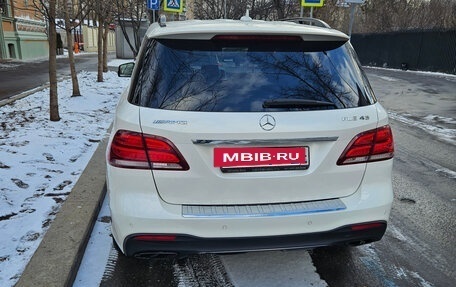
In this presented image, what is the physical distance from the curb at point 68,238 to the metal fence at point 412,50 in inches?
818

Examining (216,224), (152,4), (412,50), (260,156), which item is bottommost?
(216,224)

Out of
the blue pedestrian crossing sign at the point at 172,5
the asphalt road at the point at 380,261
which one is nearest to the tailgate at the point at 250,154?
the asphalt road at the point at 380,261

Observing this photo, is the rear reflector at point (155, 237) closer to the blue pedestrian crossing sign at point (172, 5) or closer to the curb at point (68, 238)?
the curb at point (68, 238)

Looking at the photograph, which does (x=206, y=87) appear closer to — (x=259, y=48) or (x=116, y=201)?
(x=259, y=48)

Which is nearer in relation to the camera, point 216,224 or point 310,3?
point 216,224

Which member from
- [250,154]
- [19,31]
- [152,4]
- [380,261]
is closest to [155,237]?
[250,154]

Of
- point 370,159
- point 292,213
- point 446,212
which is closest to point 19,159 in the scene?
point 292,213

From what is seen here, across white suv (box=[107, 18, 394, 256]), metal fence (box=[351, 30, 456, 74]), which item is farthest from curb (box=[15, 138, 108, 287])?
metal fence (box=[351, 30, 456, 74])

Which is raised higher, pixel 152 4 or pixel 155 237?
pixel 152 4

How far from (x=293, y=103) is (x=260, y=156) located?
1.26 feet

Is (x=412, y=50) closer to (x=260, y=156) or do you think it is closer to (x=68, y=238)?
(x=260, y=156)

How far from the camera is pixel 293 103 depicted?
8.16 ft

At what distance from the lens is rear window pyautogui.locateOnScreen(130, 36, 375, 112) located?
245 cm

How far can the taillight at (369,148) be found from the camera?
2543 mm
